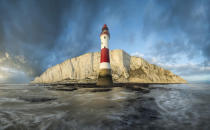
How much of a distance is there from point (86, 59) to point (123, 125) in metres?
54.2

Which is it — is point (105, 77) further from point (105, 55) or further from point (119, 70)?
point (119, 70)

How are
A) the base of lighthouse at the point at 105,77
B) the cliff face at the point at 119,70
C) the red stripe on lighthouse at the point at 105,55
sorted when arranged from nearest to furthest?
1. the base of lighthouse at the point at 105,77
2. the red stripe on lighthouse at the point at 105,55
3. the cliff face at the point at 119,70

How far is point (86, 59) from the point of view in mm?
55531

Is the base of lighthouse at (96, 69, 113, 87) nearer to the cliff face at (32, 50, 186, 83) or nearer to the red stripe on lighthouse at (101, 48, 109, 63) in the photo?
the red stripe on lighthouse at (101, 48, 109, 63)

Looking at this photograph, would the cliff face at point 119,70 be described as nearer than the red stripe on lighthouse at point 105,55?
No

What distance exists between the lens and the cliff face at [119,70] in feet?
164

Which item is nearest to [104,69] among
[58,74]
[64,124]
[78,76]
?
[64,124]

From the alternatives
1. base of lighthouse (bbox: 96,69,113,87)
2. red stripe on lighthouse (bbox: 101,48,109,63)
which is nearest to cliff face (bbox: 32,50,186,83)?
base of lighthouse (bbox: 96,69,113,87)

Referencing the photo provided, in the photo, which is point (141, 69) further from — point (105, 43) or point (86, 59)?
point (105, 43)

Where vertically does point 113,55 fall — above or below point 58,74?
above

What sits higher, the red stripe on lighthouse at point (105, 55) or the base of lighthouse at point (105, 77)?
the red stripe on lighthouse at point (105, 55)

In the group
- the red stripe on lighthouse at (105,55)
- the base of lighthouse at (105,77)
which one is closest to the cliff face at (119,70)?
the base of lighthouse at (105,77)

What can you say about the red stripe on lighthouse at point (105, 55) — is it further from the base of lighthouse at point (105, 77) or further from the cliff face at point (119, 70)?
the cliff face at point (119, 70)

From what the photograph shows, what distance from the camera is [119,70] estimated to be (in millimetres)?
50281
